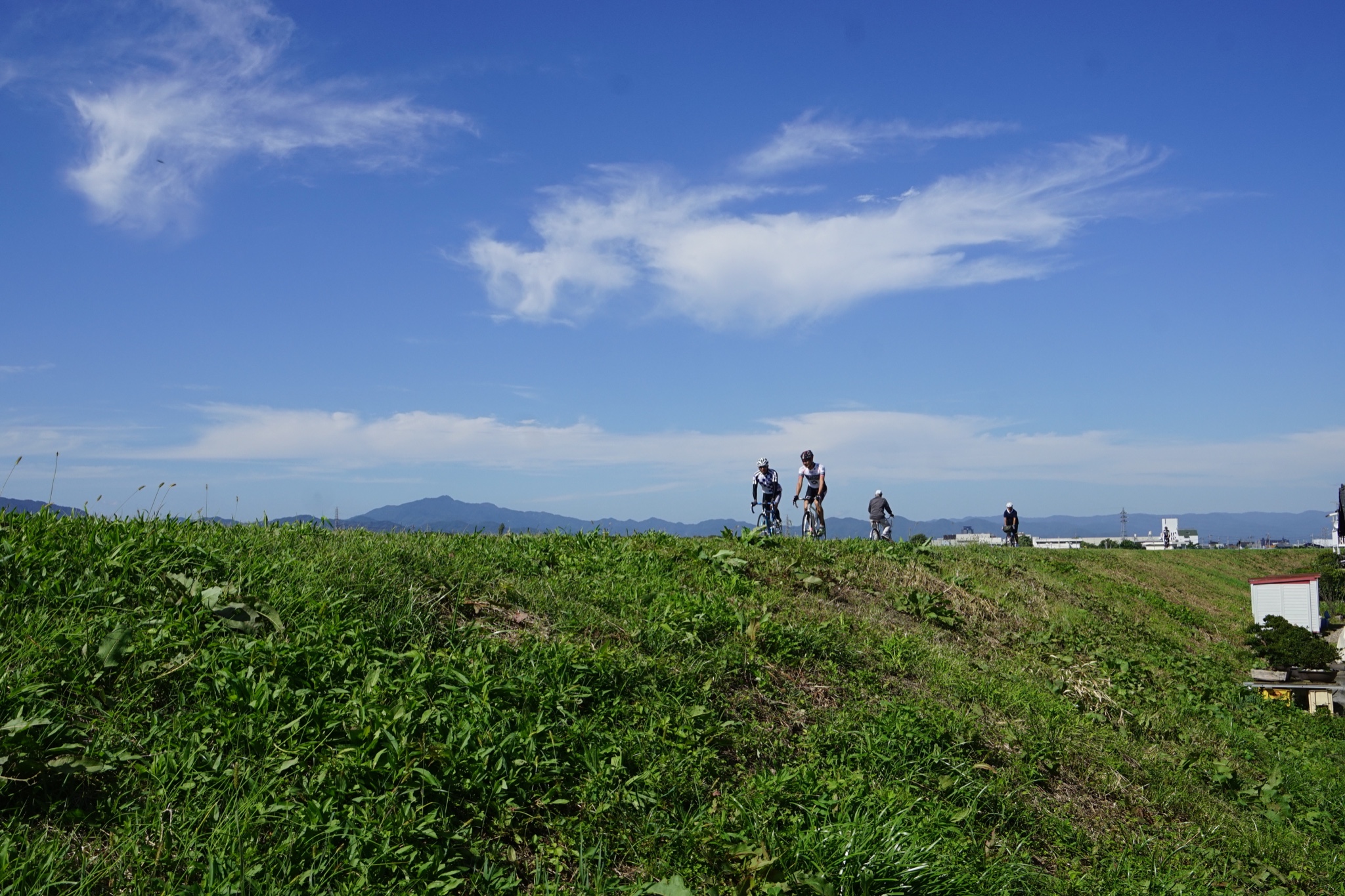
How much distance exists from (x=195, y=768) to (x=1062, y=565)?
21340 mm

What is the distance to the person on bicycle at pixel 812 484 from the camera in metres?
20.0

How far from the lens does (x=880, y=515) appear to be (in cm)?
2470

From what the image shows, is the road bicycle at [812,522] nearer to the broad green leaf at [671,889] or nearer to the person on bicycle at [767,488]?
the person on bicycle at [767,488]

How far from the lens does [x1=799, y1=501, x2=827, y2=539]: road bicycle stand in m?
20.2

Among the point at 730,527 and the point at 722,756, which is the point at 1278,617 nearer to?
the point at 730,527

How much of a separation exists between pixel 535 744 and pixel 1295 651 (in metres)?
16.2

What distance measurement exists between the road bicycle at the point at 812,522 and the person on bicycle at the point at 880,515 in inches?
177

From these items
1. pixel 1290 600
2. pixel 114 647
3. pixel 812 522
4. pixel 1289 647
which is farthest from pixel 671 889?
pixel 1290 600

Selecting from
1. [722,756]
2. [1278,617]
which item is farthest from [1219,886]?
[1278,617]

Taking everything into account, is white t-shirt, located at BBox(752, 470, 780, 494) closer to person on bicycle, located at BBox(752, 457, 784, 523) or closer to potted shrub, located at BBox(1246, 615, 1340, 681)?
person on bicycle, located at BBox(752, 457, 784, 523)

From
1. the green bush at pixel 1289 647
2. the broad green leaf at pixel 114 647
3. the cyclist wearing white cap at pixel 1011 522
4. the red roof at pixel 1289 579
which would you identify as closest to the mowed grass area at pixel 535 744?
the broad green leaf at pixel 114 647

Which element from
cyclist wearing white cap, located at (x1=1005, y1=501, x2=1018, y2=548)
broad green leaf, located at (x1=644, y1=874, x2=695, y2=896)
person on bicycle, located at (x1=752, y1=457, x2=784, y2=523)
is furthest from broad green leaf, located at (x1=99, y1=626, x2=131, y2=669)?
cyclist wearing white cap, located at (x1=1005, y1=501, x2=1018, y2=548)

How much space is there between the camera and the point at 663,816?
4.59 meters

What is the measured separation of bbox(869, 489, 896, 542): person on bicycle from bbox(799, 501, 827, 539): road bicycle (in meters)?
4.49
